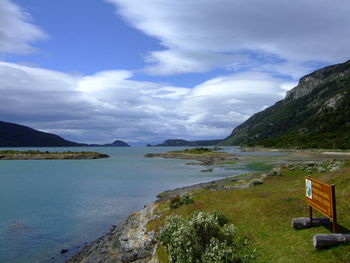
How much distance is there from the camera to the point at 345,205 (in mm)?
22062

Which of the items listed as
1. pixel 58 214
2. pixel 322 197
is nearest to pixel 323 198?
pixel 322 197

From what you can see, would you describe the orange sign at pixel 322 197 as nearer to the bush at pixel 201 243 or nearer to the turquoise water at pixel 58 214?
the bush at pixel 201 243

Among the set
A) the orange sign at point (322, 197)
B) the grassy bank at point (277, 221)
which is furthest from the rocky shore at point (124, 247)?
the orange sign at point (322, 197)

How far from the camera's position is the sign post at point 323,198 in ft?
50.7

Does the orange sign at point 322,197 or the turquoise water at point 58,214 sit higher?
the orange sign at point 322,197

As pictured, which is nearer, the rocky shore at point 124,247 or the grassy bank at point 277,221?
the grassy bank at point 277,221

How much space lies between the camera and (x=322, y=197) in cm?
1711

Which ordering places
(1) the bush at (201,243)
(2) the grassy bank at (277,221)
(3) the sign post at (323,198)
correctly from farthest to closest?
1. (3) the sign post at (323,198)
2. (2) the grassy bank at (277,221)
3. (1) the bush at (201,243)

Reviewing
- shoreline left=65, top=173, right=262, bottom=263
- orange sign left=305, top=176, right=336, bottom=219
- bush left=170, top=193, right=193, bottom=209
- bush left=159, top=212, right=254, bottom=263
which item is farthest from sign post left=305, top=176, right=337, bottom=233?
bush left=170, top=193, right=193, bottom=209

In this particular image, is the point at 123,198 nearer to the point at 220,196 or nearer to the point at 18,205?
the point at 18,205

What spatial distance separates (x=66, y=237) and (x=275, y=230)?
80.5ft

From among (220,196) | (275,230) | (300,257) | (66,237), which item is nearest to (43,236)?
(66,237)

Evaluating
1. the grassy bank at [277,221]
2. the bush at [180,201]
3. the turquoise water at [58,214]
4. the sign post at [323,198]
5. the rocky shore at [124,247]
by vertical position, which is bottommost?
the turquoise water at [58,214]

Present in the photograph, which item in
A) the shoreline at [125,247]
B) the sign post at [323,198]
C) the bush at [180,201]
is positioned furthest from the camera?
the bush at [180,201]
